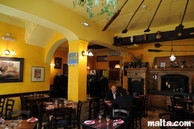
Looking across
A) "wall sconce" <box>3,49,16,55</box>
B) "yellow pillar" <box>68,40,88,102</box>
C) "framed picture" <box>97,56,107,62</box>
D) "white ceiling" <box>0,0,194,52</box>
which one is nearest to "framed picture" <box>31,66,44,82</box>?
"wall sconce" <box>3,49,16,55</box>

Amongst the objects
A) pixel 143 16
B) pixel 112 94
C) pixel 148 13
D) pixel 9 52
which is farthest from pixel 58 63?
pixel 148 13

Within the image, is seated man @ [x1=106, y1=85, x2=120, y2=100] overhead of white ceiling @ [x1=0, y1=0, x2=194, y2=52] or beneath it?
beneath

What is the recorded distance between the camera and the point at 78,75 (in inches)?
189

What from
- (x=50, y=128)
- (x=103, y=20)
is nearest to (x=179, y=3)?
(x=103, y=20)

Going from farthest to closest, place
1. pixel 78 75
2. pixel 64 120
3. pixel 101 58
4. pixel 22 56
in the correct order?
1. pixel 101 58
2. pixel 22 56
3. pixel 78 75
4. pixel 64 120

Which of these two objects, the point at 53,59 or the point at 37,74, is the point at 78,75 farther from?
the point at 53,59

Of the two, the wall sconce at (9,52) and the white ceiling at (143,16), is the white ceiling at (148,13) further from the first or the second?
the wall sconce at (9,52)

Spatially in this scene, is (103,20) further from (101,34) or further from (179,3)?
(179,3)

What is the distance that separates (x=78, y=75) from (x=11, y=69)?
286 cm

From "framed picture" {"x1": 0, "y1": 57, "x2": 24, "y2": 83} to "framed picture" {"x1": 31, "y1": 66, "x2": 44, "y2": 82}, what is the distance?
1.64ft

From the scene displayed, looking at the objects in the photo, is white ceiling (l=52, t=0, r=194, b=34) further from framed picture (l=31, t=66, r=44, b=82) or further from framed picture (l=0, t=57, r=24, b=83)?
framed picture (l=31, t=66, r=44, b=82)

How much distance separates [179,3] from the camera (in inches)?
153

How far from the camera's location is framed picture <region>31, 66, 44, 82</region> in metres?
6.23

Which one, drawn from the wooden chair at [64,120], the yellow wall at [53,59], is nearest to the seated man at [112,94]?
the wooden chair at [64,120]
